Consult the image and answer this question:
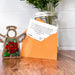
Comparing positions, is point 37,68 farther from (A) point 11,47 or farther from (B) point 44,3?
(B) point 44,3

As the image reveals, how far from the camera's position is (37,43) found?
866mm

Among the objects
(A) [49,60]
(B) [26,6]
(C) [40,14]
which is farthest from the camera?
(B) [26,6]

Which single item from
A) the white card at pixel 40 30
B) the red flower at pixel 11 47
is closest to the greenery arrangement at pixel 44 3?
the white card at pixel 40 30

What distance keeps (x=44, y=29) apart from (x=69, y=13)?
0.41 meters

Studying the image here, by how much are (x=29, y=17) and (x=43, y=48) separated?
405 mm

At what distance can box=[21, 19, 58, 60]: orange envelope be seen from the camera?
846 mm

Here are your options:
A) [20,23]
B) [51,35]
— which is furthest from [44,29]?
[20,23]

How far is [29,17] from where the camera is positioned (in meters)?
1.15

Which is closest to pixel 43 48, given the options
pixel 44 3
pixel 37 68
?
pixel 37 68

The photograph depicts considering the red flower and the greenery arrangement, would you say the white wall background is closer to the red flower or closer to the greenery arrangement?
the greenery arrangement

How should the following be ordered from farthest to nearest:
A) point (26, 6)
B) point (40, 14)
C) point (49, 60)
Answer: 1. point (26, 6)
2. point (40, 14)
3. point (49, 60)

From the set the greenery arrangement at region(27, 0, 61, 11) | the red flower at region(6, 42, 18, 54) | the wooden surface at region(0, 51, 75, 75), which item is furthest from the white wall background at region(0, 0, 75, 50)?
the wooden surface at region(0, 51, 75, 75)

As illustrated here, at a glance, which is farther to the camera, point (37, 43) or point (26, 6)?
point (26, 6)

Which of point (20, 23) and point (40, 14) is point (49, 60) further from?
point (20, 23)
